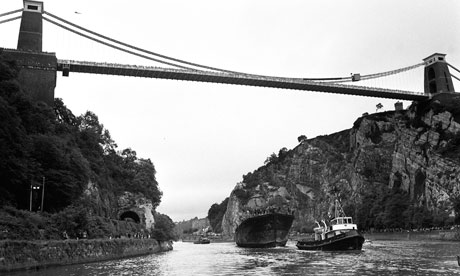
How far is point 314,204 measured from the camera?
15288cm

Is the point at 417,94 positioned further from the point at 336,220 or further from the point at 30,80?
the point at 30,80

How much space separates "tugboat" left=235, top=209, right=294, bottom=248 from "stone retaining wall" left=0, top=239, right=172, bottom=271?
3091 centimetres

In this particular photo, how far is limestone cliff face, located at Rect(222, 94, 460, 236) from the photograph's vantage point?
9819cm

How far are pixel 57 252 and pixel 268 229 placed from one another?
1867 inches

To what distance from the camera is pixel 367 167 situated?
134 m

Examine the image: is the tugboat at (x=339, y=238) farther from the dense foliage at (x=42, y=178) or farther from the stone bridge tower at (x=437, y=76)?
the stone bridge tower at (x=437, y=76)

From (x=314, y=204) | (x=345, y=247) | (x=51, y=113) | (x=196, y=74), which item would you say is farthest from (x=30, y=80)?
(x=314, y=204)

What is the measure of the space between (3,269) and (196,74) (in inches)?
2065

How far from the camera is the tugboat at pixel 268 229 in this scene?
7519cm

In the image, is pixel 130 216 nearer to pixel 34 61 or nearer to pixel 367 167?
pixel 34 61

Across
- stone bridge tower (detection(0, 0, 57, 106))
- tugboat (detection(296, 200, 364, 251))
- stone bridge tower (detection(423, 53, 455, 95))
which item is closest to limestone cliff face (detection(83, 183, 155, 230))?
stone bridge tower (detection(0, 0, 57, 106))

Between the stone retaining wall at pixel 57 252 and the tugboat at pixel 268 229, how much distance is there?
30.9 m

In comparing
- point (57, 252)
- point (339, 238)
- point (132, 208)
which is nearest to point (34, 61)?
point (132, 208)

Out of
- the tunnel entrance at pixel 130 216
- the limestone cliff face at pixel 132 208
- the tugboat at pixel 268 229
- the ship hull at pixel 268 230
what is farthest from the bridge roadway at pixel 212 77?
the ship hull at pixel 268 230
